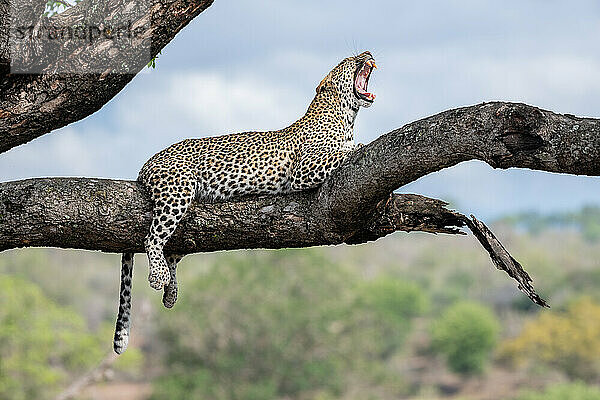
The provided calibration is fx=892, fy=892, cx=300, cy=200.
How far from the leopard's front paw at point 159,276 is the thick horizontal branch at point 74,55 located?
3.63 feet

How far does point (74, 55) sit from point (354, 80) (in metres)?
1.88

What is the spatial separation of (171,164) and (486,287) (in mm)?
64752

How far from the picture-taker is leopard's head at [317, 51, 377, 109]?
19.6ft

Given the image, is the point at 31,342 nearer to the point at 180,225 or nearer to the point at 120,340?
the point at 120,340

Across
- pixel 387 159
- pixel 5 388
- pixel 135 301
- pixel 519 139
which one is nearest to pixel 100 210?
pixel 387 159

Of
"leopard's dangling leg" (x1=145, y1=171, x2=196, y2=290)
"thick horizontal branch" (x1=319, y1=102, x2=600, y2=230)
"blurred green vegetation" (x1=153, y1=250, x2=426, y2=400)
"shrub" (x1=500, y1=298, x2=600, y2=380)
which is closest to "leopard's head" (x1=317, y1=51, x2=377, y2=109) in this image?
"thick horizontal branch" (x1=319, y1=102, x2=600, y2=230)

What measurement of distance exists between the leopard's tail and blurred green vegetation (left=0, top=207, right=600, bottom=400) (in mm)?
18899

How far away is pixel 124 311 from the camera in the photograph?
5.70 m

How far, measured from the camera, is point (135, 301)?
48.1m

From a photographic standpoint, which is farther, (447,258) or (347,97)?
(447,258)

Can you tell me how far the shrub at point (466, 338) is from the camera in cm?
5250

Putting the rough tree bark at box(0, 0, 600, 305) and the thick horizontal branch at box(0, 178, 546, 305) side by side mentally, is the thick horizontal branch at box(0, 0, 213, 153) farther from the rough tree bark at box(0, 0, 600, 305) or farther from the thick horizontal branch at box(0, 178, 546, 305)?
the thick horizontal branch at box(0, 178, 546, 305)

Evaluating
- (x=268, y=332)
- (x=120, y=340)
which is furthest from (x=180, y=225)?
(x=268, y=332)

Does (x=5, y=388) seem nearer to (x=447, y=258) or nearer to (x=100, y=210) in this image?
(x=100, y=210)
